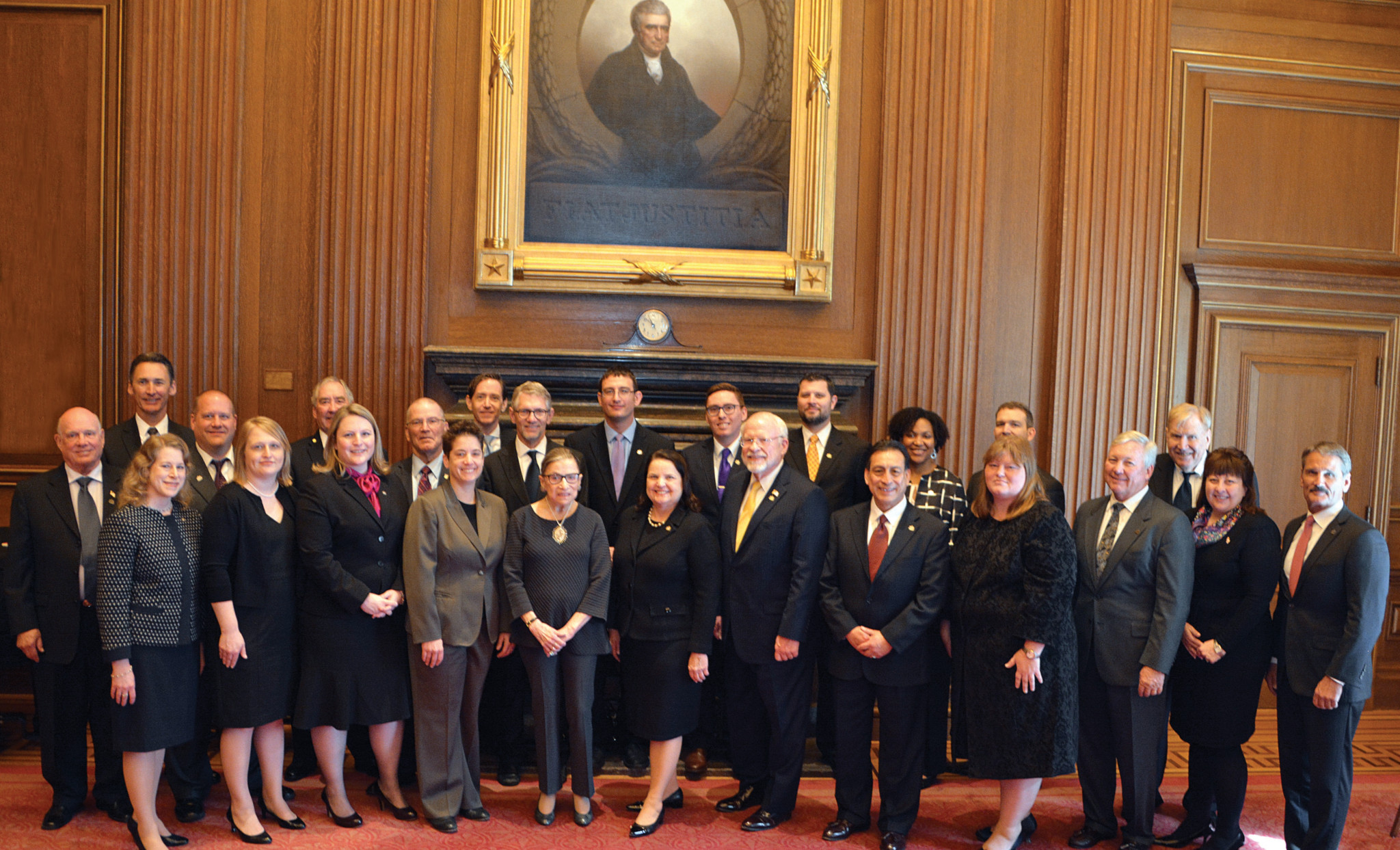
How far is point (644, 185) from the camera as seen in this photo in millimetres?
5219

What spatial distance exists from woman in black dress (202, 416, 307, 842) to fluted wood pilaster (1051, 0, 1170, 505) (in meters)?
3.78

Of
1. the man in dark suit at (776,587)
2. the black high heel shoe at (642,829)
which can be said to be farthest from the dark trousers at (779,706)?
the black high heel shoe at (642,829)

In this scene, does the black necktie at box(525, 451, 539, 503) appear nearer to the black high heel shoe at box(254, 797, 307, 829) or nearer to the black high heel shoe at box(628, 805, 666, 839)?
the black high heel shoe at box(628, 805, 666, 839)

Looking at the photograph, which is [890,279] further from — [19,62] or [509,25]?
[19,62]

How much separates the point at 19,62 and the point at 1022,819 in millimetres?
5615

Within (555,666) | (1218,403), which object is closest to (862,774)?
(555,666)

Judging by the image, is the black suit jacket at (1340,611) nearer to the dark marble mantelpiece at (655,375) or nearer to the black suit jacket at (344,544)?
the dark marble mantelpiece at (655,375)

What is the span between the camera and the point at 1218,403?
18.1 ft

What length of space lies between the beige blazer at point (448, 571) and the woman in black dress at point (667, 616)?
512mm

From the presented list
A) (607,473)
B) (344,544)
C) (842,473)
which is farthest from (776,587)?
(344,544)

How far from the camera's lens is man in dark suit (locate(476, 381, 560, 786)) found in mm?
4039

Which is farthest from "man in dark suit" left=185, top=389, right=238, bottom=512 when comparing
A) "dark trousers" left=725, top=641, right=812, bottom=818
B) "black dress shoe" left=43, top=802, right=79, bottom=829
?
"dark trousers" left=725, top=641, right=812, bottom=818

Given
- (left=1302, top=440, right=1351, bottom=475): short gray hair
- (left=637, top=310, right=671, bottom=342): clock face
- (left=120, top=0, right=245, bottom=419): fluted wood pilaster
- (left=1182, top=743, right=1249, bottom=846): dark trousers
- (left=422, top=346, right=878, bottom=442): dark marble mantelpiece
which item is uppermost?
(left=120, top=0, right=245, bottom=419): fluted wood pilaster

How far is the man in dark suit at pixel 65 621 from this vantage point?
3641mm
